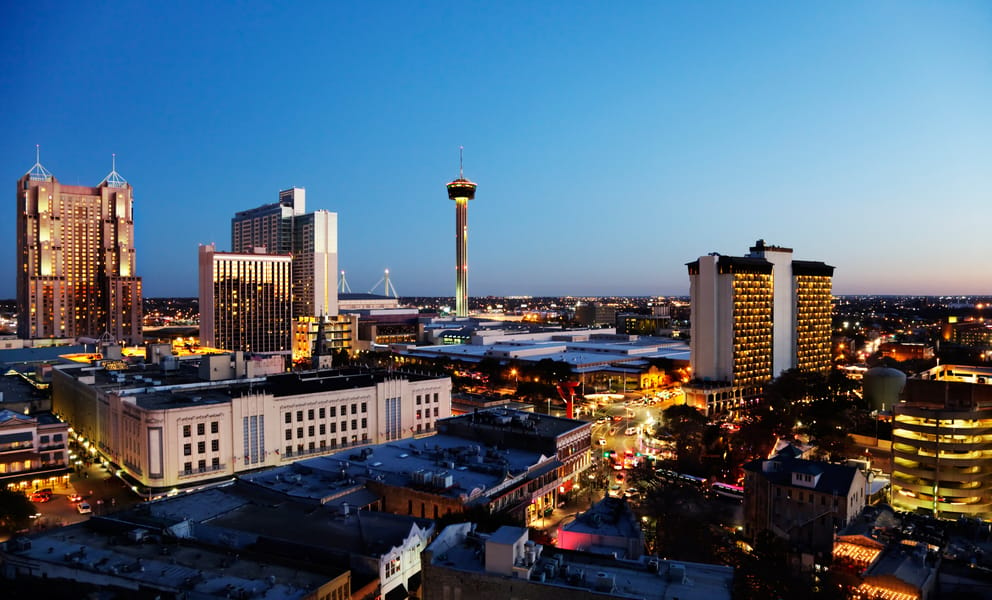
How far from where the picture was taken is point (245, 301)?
609ft

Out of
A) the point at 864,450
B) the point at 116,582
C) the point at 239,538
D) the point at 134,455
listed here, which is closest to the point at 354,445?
the point at 134,455

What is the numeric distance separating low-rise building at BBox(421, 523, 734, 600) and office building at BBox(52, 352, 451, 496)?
3859cm

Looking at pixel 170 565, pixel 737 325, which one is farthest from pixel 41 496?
pixel 737 325

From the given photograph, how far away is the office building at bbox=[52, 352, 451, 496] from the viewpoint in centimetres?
6038

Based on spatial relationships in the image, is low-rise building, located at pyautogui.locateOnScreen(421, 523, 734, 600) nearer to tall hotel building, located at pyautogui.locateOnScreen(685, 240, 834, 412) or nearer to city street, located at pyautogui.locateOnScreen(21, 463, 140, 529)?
city street, located at pyautogui.locateOnScreen(21, 463, 140, 529)

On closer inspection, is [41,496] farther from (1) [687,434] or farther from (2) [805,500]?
(2) [805,500]

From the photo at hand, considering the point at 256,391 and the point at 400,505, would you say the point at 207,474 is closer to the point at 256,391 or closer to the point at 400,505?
the point at 256,391

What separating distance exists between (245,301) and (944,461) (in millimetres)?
167230

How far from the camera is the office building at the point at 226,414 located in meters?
60.4

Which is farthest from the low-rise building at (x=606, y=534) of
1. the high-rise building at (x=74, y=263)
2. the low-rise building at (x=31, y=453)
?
the high-rise building at (x=74, y=263)

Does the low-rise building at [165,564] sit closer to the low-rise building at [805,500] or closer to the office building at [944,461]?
the low-rise building at [805,500]

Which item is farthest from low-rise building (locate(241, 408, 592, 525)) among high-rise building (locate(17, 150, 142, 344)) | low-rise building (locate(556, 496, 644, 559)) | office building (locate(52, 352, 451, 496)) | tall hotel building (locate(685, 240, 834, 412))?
high-rise building (locate(17, 150, 142, 344))

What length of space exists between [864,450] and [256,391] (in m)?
67.8

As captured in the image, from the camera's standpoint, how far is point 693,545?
4575 centimetres
